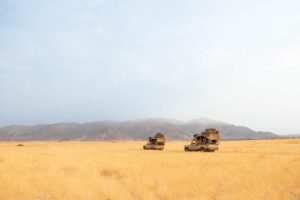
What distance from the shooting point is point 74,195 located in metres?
10.7

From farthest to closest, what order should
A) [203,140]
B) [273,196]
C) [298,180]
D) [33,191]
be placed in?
[203,140] < [298,180] < [33,191] < [273,196]

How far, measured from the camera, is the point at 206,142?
38.3 m

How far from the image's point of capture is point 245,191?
11336 mm

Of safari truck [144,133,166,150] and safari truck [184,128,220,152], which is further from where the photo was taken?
safari truck [144,133,166,150]

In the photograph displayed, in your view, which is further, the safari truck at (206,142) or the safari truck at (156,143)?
the safari truck at (156,143)

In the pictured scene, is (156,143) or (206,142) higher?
(206,142)

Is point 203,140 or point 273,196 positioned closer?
point 273,196

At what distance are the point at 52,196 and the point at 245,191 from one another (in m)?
6.00

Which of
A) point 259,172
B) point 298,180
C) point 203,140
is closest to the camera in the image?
point 298,180

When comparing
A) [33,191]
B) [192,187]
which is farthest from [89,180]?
[192,187]

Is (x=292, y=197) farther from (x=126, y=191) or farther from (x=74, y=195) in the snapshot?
(x=74, y=195)

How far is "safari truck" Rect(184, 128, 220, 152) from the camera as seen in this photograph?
1480 inches

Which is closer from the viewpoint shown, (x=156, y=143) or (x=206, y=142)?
(x=206, y=142)

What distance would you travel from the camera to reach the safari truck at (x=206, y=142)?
37.6 m
